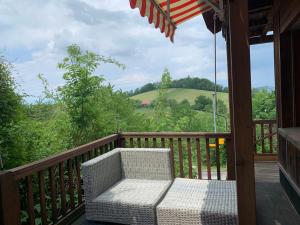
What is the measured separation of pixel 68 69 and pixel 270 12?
4575mm

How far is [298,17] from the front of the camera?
279 centimetres

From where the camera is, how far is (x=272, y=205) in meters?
3.34

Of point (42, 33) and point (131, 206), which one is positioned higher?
point (42, 33)

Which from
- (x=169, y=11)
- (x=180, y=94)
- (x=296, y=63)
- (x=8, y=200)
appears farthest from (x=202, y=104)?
(x=8, y=200)

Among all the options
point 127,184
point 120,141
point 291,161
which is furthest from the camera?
point 120,141

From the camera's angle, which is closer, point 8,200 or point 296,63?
point 8,200

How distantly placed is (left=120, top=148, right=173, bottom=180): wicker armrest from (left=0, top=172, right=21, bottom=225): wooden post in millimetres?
1517

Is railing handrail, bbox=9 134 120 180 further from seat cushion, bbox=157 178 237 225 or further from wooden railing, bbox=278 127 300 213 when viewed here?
wooden railing, bbox=278 127 300 213

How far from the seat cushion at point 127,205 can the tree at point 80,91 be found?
384cm

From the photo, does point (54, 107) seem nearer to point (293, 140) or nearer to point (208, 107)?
point (293, 140)

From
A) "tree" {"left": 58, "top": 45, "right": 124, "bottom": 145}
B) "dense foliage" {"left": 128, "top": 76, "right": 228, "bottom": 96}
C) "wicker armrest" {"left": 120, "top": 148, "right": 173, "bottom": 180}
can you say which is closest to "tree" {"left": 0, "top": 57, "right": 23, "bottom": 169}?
"tree" {"left": 58, "top": 45, "right": 124, "bottom": 145}

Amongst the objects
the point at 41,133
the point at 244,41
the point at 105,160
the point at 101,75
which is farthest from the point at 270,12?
the point at 41,133

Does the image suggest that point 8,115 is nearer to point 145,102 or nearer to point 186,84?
point 145,102

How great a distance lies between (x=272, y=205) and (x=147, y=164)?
1563 millimetres
